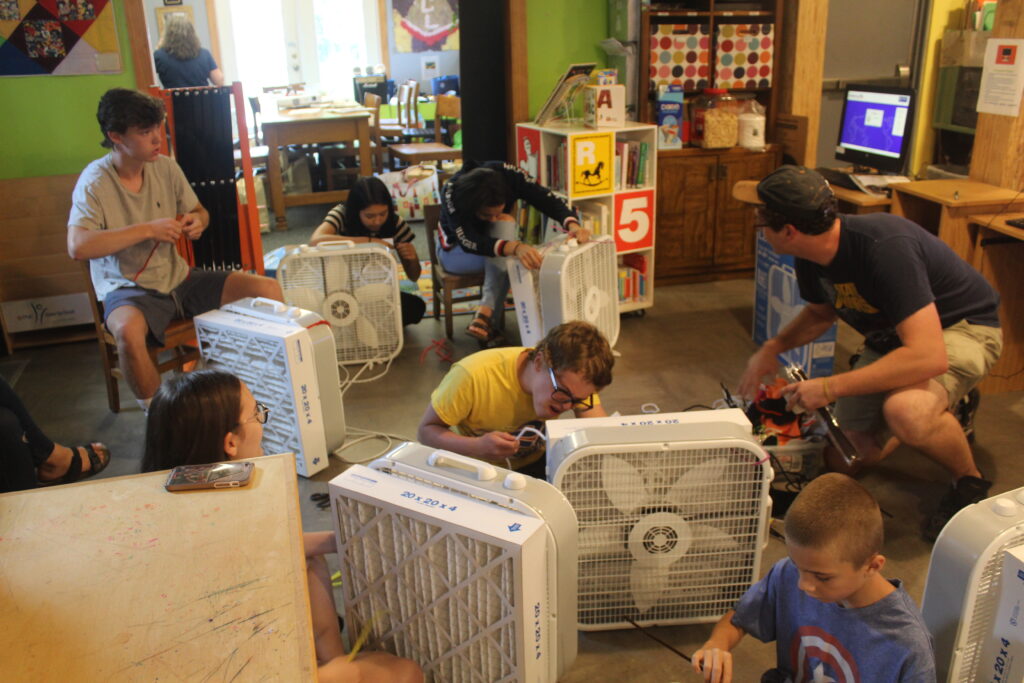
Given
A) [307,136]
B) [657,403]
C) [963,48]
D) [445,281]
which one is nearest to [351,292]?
[445,281]

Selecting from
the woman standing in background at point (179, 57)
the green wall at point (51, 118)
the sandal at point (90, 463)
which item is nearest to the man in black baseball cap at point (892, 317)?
the sandal at point (90, 463)

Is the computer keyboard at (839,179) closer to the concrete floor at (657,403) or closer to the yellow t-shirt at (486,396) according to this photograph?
the concrete floor at (657,403)

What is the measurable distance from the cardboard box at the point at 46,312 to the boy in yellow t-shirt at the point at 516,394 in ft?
9.07

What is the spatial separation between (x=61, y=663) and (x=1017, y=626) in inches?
55.0

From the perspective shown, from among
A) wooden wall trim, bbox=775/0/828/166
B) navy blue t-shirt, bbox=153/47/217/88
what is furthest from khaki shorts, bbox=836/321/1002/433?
navy blue t-shirt, bbox=153/47/217/88

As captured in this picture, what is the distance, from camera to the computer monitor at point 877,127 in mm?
3676

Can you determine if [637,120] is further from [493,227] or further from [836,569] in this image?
[836,569]

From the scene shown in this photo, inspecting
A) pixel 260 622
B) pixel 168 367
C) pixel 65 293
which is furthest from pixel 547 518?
pixel 65 293

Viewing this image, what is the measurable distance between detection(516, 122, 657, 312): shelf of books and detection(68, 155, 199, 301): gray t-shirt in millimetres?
1663

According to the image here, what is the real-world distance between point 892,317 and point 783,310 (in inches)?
49.3

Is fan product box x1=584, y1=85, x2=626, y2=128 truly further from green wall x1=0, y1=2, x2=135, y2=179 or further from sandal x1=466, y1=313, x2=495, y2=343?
green wall x1=0, y1=2, x2=135, y2=179

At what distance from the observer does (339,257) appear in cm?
342

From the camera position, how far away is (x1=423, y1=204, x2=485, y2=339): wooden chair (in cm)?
379

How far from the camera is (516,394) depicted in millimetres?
2035
